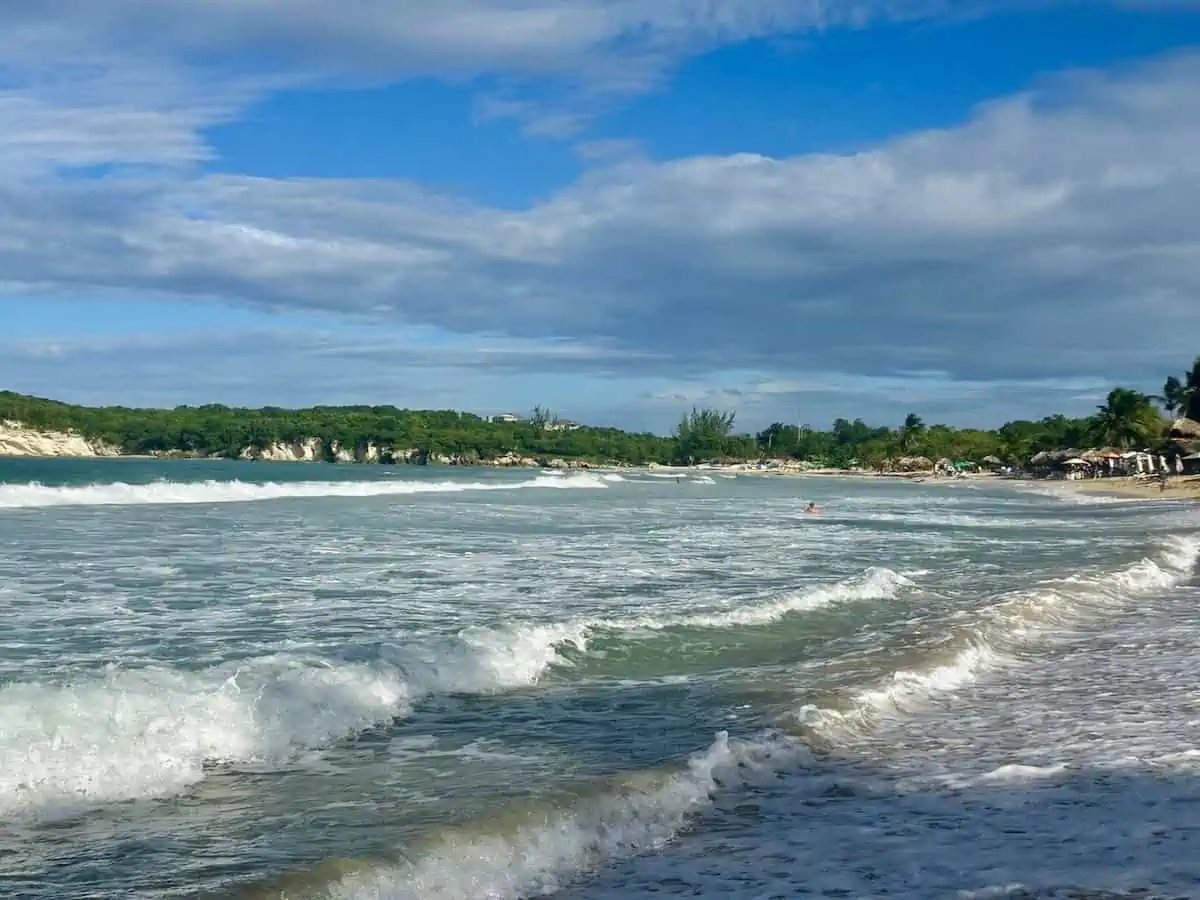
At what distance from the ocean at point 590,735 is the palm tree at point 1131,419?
313 ft

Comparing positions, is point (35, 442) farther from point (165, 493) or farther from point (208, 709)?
point (208, 709)

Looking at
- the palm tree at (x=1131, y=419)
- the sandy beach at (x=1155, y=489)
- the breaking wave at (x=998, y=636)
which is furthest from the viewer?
the palm tree at (x=1131, y=419)

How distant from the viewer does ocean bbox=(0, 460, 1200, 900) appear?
5832 millimetres

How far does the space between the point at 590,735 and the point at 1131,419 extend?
110 metres

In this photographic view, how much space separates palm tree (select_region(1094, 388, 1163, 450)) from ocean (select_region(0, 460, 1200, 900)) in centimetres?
9536

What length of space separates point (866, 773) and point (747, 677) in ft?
10.3

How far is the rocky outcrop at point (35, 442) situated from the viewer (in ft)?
529

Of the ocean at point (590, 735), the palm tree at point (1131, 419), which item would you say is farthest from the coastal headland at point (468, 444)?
the ocean at point (590, 735)

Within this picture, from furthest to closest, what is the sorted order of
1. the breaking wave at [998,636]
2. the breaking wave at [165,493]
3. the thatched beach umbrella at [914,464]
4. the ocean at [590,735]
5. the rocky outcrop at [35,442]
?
the rocky outcrop at [35,442] < the thatched beach umbrella at [914,464] < the breaking wave at [165,493] < the breaking wave at [998,636] < the ocean at [590,735]

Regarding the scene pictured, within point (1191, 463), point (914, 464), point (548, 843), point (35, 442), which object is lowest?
point (548, 843)

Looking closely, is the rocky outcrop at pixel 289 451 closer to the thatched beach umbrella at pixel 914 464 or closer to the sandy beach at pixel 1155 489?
the thatched beach umbrella at pixel 914 464

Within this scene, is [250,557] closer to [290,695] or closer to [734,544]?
[734,544]

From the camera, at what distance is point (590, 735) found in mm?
8547

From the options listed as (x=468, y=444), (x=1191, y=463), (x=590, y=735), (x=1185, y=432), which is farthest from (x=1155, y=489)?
(x=468, y=444)
